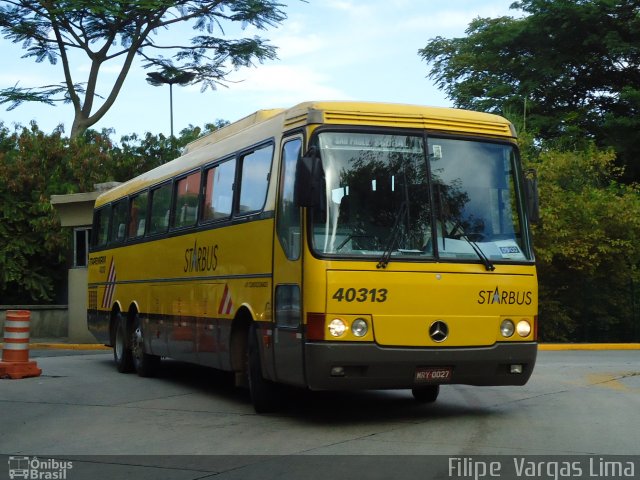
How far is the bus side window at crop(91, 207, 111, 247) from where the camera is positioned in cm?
2020

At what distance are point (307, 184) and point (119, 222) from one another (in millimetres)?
9744

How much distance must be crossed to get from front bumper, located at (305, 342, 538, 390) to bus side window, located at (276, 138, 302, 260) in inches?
42.7

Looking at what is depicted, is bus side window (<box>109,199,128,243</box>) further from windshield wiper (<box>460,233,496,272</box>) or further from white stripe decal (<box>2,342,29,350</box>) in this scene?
windshield wiper (<box>460,233,496,272</box>)

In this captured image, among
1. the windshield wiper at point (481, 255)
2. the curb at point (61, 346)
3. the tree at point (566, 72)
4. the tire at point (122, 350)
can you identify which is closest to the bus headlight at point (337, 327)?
the windshield wiper at point (481, 255)

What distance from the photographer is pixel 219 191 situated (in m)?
13.4

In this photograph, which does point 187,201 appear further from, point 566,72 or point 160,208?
point 566,72

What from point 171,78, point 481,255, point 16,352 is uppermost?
point 171,78

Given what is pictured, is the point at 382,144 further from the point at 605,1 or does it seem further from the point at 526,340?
the point at 605,1

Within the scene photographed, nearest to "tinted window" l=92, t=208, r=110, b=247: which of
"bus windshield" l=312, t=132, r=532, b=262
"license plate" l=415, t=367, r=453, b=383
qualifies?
"bus windshield" l=312, t=132, r=532, b=262

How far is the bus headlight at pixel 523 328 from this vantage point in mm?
10812

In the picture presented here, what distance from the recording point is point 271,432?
1023 cm

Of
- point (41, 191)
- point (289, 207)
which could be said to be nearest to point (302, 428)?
point (289, 207)

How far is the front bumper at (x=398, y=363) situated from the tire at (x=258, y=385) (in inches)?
58.0
